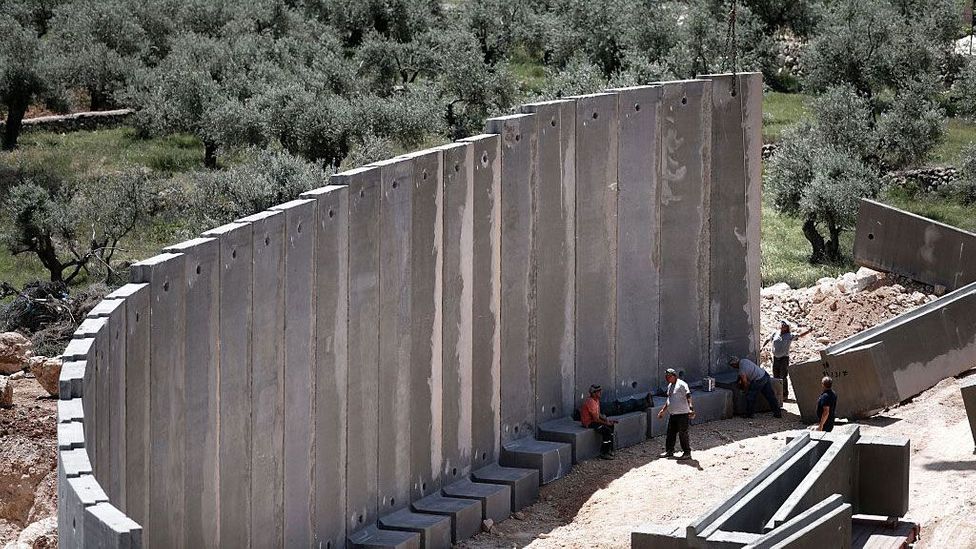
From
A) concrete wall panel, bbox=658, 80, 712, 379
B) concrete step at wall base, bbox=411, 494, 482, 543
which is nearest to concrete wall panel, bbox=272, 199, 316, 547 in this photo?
concrete step at wall base, bbox=411, 494, 482, 543

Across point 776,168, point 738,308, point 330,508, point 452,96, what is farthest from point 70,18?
point 330,508

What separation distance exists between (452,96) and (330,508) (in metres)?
24.7

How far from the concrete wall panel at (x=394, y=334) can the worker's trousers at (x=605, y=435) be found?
3009mm

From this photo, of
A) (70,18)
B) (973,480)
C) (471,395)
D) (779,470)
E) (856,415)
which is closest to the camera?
(779,470)

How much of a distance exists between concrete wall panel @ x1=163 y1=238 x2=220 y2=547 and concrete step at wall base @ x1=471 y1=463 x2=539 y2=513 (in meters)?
4.71

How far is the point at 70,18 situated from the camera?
153 ft

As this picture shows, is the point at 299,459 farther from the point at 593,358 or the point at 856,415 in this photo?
the point at 856,415

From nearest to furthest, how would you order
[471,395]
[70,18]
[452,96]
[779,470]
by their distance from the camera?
[779,470]
[471,395]
[452,96]
[70,18]

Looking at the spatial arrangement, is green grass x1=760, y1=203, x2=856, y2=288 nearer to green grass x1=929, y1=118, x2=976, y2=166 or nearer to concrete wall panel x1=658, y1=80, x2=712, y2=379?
green grass x1=929, y1=118, x2=976, y2=166

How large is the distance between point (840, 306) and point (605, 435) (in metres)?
5.91

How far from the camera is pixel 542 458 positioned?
17.4m

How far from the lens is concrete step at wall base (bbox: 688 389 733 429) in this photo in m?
19.4

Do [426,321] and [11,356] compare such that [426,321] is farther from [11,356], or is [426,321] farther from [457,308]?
[11,356]

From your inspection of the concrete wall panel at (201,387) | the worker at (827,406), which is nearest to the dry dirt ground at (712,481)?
the worker at (827,406)
